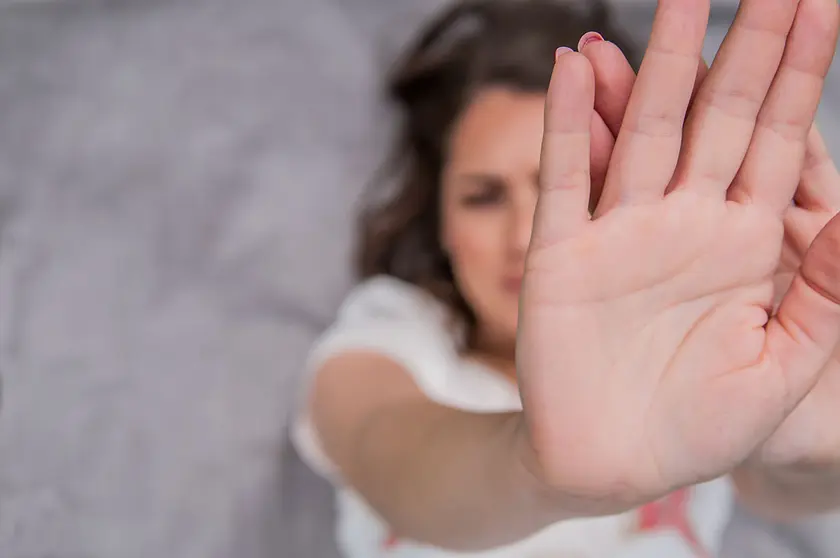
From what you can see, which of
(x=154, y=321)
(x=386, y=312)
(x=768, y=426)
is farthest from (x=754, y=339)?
(x=154, y=321)

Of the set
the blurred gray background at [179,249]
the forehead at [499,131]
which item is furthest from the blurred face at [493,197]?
the blurred gray background at [179,249]

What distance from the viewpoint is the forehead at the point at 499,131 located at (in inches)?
18.9

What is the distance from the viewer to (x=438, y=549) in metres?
0.43

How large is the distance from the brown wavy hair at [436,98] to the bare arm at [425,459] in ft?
0.55

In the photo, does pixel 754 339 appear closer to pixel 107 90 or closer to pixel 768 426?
pixel 768 426

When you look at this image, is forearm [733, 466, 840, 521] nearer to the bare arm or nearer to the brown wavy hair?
the bare arm

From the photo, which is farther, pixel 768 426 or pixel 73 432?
pixel 73 432

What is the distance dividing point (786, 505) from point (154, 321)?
0.48m

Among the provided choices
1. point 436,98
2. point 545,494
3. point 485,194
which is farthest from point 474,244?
point 545,494

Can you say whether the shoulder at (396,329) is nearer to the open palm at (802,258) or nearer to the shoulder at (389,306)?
the shoulder at (389,306)

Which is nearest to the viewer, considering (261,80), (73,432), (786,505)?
(786,505)

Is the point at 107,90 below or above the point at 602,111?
below

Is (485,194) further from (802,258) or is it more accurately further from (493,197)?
(802,258)

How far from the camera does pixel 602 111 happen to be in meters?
0.28
